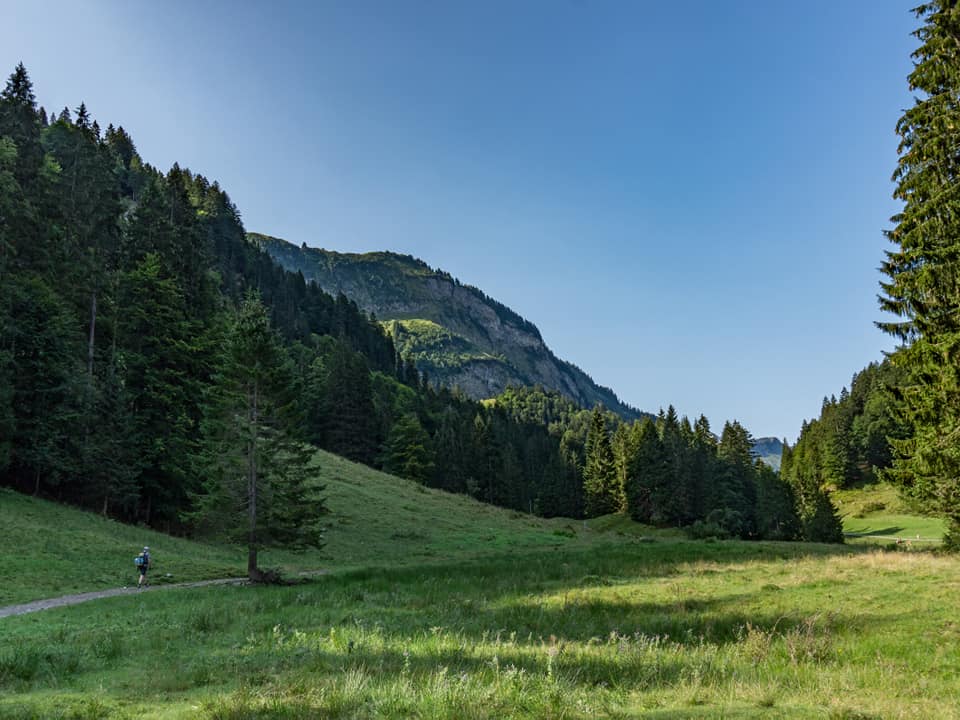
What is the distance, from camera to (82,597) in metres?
20.4

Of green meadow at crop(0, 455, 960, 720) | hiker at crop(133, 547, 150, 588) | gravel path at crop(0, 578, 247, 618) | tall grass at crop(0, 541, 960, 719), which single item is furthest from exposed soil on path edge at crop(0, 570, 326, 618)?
tall grass at crop(0, 541, 960, 719)

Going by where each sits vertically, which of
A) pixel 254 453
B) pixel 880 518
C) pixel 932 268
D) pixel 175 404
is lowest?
pixel 880 518

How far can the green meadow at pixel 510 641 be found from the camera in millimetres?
6863

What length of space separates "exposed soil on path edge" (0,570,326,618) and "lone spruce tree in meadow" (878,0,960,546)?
2841cm

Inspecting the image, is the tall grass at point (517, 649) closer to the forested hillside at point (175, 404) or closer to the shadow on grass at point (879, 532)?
the forested hillside at point (175, 404)

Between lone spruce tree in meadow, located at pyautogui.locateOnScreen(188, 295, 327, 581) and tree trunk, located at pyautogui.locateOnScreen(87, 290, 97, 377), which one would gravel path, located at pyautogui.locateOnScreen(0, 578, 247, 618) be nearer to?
lone spruce tree in meadow, located at pyautogui.locateOnScreen(188, 295, 327, 581)

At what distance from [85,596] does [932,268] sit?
1318 inches

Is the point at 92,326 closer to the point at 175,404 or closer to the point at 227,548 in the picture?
the point at 175,404

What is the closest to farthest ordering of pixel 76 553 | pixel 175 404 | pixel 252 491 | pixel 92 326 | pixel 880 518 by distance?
pixel 252 491, pixel 76 553, pixel 175 404, pixel 92 326, pixel 880 518

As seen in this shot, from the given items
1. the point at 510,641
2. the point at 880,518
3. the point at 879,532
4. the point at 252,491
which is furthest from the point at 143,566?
the point at 880,518

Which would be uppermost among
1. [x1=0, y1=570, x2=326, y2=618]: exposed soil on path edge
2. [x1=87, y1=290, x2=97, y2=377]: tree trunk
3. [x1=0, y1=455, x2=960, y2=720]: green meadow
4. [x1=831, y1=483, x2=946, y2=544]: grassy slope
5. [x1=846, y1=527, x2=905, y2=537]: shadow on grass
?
[x1=87, y1=290, x2=97, y2=377]: tree trunk

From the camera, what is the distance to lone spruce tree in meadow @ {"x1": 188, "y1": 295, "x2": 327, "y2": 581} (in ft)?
83.6

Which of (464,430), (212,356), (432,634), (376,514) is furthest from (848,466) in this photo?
(432,634)

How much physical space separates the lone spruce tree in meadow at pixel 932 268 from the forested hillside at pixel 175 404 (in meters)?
26.0
